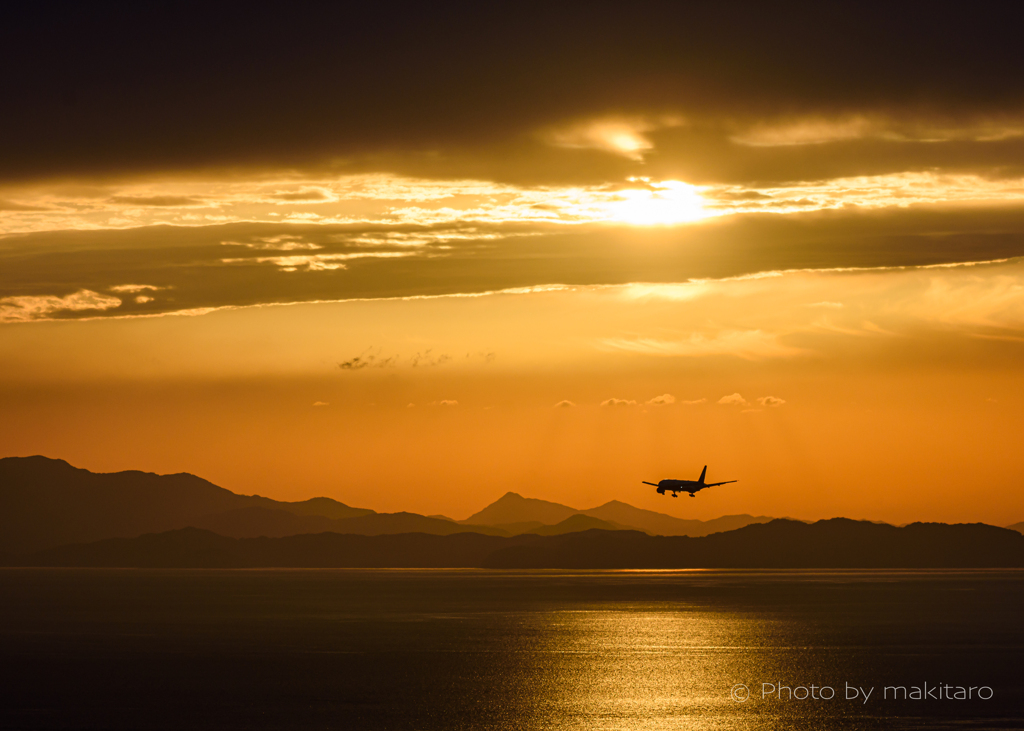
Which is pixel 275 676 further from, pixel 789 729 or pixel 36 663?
pixel 789 729

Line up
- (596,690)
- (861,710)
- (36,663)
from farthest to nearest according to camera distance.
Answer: (36,663) → (596,690) → (861,710)

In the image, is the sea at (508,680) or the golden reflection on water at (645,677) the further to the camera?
the golden reflection on water at (645,677)

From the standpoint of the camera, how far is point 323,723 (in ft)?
325

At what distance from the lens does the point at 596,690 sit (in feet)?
399

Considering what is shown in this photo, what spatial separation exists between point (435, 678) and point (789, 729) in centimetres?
4459

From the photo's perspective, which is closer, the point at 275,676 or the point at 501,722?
the point at 501,722

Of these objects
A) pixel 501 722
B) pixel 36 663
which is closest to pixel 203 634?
pixel 36 663

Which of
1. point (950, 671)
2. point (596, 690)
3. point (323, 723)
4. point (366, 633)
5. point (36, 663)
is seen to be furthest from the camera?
point (366, 633)

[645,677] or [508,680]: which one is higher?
[645,677]

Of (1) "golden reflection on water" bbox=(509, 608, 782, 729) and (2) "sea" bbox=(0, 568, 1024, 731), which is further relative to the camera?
(1) "golden reflection on water" bbox=(509, 608, 782, 729)

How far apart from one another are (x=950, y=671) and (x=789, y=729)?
140 feet

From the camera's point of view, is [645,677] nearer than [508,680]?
No

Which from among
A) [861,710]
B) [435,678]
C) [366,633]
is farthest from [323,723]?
[366,633]

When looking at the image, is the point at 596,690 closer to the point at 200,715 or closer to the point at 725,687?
the point at 725,687
